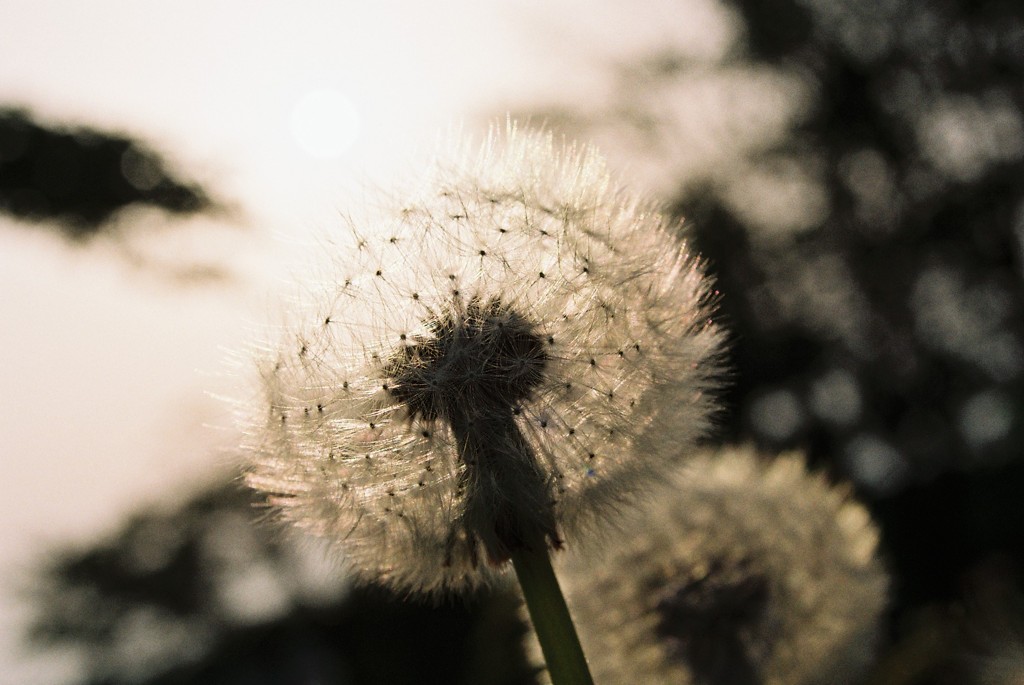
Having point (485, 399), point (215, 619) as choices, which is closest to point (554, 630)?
point (485, 399)

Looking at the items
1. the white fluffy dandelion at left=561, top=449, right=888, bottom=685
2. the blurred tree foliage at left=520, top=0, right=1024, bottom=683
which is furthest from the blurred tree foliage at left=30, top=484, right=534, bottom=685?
the white fluffy dandelion at left=561, top=449, right=888, bottom=685

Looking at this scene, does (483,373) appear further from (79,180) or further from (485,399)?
(79,180)

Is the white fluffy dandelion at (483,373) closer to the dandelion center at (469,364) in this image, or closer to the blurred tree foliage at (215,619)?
the dandelion center at (469,364)

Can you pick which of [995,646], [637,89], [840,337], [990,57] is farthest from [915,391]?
[995,646]

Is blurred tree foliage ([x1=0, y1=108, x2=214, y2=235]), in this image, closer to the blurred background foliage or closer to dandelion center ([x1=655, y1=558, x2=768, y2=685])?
dandelion center ([x1=655, y1=558, x2=768, y2=685])

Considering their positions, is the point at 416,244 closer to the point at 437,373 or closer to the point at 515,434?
the point at 437,373
